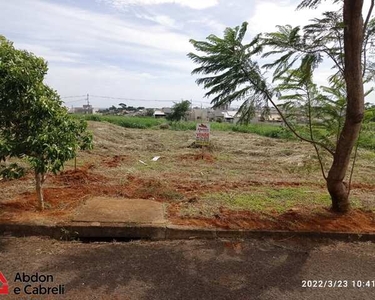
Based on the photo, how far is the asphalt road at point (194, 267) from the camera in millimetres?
2498

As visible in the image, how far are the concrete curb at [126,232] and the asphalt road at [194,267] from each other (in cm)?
11

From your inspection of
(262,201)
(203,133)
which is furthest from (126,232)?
(203,133)

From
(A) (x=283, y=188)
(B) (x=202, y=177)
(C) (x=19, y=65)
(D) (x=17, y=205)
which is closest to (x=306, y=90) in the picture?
(A) (x=283, y=188)

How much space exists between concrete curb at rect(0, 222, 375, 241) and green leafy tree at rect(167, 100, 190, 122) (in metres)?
27.6

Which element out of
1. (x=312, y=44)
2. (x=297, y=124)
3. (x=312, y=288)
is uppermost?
(x=312, y=44)

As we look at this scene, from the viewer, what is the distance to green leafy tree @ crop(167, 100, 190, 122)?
1210 inches

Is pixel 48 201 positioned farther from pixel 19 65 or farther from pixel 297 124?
pixel 297 124

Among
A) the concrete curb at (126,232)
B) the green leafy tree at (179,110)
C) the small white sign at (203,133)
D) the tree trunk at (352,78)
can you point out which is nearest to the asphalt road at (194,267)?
the concrete curb at (126,232)

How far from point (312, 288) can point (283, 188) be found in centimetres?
330

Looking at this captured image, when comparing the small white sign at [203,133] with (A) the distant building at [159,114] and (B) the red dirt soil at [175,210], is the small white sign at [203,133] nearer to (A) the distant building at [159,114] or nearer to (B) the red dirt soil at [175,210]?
(B) the red dirt soil at [175,210]

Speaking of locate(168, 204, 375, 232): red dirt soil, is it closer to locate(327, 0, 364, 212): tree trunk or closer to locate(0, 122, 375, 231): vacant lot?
locate(0, 122, 375, 231): vacant lot

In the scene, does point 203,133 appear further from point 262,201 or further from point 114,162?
point 262,201

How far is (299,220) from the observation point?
3.99m

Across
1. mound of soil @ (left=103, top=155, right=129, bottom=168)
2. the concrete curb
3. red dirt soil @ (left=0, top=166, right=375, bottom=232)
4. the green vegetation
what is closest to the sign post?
mound of soil @ (left=103, top=155, right=129, bottom=168)
